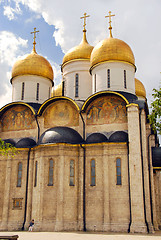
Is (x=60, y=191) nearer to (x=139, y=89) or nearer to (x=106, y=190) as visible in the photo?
(x=106, y=190)

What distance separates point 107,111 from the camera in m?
15.3

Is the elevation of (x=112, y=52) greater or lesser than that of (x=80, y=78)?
greater

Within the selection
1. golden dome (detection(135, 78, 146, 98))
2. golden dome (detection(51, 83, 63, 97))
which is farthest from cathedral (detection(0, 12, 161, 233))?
golden dome (detection(51, 83, 63, 97))

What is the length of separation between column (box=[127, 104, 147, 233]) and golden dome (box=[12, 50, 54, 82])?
21.5 feet

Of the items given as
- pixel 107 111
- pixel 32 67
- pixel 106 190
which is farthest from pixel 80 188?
pixel 32 67

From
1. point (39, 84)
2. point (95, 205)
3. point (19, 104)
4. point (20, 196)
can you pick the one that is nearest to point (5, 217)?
point (20, 196)

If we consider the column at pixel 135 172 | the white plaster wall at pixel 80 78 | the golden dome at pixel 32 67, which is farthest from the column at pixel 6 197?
the column at pixel 135 172

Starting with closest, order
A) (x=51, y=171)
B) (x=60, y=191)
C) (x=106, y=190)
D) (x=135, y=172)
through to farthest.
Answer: (x=135, y=172) < (x=106, y=190) < (x=60, y=191) < (x=51, y=171)

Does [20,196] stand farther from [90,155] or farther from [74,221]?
[90,155]

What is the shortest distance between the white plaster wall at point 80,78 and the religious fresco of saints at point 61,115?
2.21 metres

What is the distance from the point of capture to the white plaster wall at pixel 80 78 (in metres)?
18.3

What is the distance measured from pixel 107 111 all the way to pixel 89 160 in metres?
2.75

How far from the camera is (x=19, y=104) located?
16.8 metres

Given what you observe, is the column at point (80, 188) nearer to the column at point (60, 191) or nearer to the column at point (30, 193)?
the column at point (60, 191)
